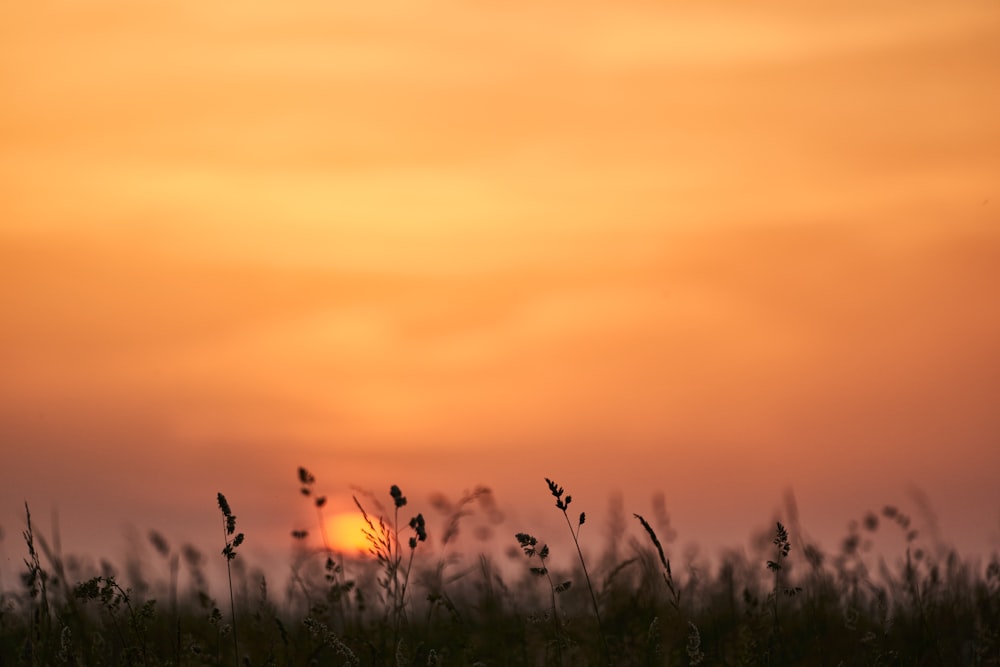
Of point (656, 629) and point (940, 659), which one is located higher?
point (656, 629)

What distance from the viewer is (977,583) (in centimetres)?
764

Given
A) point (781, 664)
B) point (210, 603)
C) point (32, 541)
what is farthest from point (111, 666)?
point (781, 664)

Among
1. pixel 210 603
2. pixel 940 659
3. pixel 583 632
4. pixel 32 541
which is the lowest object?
pixel 940 659

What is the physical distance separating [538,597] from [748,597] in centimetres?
297

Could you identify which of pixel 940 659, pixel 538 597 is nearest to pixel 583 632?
pixel 940 659

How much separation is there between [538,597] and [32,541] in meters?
4.48

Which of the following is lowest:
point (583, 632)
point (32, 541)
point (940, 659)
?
point (940, 659)

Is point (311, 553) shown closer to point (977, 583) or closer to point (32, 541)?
point (32, 541)

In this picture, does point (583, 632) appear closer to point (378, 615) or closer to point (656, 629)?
point (656, 629)

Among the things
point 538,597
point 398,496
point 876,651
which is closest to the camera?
point 398,496

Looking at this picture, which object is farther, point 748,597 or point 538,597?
point 538,597

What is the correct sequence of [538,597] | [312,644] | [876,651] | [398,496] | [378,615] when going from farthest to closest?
[538,597], [378,615], [312,644], [876,651], [398,496]

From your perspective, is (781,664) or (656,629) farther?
(781,664)

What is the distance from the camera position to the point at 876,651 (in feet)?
16.4
